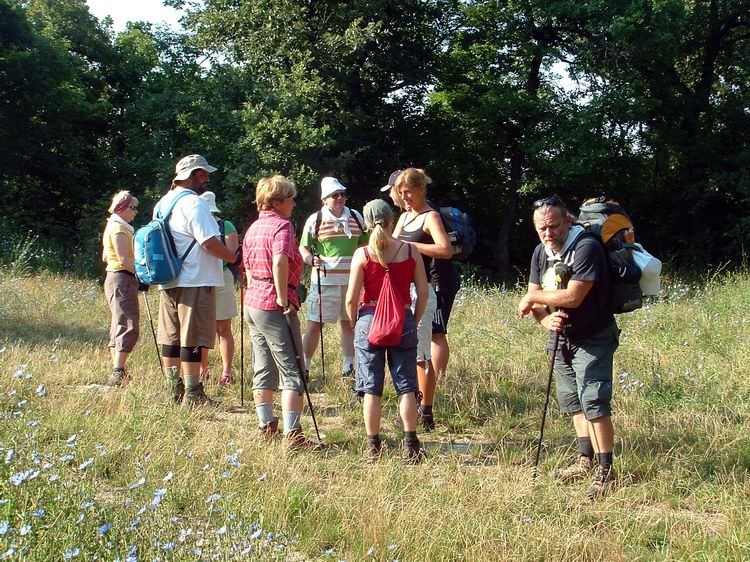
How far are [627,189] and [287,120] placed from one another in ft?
31.9

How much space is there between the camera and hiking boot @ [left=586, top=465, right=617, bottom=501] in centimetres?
388

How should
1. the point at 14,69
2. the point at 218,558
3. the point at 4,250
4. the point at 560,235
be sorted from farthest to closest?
the point at 14,69 < the point at 4,250 < the point at 560,235 < the point at 218,558

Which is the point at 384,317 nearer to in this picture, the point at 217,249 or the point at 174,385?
the point at 217,249

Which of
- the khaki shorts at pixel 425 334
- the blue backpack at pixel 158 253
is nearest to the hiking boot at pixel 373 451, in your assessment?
the khaki shorts at pixel 425 334

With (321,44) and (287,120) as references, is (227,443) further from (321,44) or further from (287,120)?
(321,44)

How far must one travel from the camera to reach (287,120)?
1528 centimetres

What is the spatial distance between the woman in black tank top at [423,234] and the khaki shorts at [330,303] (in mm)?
1446

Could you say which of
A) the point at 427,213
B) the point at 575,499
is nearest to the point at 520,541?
the point at 575,499

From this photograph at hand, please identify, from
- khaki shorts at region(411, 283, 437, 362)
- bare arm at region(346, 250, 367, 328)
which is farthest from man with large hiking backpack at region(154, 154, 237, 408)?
khaki shorts at region(411, 283, 437, 362)

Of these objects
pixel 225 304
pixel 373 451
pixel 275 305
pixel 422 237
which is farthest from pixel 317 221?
pixel 373 451

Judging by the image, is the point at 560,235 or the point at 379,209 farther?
the point at 379,209

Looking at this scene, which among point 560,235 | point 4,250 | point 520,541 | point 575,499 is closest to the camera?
point 520,541

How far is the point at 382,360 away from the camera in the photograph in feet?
14.8

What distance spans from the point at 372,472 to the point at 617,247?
1868mm
